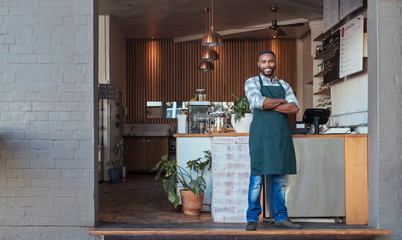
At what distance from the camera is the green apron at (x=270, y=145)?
3.96 meters

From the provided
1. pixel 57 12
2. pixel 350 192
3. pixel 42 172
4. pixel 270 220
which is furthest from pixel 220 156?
pixel 57 12

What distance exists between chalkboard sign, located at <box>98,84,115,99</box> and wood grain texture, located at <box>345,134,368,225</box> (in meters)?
5.43

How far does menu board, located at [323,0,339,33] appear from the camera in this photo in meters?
6.54

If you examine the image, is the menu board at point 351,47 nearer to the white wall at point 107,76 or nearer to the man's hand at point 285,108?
the man's hand at point 285,108

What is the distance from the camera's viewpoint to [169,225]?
436 centimetres

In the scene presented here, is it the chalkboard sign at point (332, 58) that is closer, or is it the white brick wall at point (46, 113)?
the white brick wall at point (46, 113)

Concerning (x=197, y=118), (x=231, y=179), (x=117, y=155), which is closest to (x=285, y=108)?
(x=231, y=179)

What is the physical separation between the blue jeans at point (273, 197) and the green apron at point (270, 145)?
134 millimetres

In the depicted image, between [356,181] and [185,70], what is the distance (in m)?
8.10

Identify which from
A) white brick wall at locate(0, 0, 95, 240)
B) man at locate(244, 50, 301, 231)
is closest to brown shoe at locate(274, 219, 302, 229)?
man at locate(244, 50, 301, 231)

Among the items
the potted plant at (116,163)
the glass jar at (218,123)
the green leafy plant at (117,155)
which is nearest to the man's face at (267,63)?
the glass jar at (218,123)

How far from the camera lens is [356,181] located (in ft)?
14.7

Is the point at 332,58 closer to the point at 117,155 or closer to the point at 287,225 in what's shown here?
the point at 287,225

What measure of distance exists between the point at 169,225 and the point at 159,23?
671 centimetres
